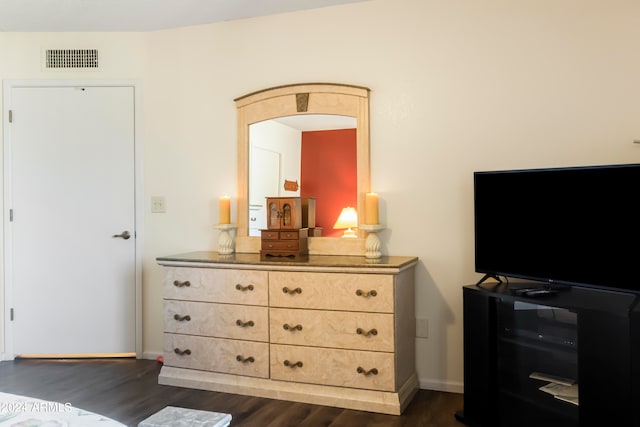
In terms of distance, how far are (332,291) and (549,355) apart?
1.09 m

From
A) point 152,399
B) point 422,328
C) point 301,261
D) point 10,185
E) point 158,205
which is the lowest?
point 152,399

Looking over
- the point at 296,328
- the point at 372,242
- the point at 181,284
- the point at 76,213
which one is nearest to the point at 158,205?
the point at 76,213

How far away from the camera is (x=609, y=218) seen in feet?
7.23

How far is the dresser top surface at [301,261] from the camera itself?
2.82 m

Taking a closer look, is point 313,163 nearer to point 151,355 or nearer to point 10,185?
point 151,355

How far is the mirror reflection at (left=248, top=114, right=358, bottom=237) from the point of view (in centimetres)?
327

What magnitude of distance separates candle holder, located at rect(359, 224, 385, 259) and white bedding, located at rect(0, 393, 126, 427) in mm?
2087

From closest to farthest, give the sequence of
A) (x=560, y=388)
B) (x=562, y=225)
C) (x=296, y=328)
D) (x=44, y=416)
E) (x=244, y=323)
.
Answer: (x=44, y=416) → (x=560, y=388) → (x=562, y=225) → (x=296, y=328) → (x=244, y=323)

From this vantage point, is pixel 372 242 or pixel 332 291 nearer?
pixel 332 291

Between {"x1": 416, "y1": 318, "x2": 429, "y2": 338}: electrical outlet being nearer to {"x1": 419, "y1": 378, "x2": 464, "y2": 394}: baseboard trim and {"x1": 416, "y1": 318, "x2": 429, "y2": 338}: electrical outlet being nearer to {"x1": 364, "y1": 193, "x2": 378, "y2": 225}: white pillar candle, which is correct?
{"x1": 419, "y1": 378, "x2": 464, "y2": 394}: baseboard trim

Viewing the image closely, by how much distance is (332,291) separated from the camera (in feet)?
9.34

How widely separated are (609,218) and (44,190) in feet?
11.5

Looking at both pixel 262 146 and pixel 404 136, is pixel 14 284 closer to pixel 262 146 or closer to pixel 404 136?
pixel 262 146

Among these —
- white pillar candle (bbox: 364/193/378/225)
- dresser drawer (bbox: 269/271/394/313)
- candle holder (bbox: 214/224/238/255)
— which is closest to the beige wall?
white pillar candle (bbox: 364/193/378/225)
